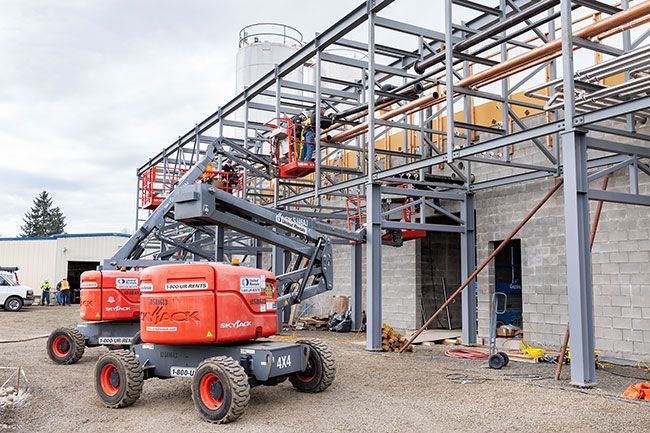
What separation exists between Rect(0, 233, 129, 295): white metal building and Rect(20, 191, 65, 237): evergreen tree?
108 ft

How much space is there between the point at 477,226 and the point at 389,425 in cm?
906

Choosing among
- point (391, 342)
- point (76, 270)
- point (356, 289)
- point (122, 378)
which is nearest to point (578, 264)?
point (391, 342)

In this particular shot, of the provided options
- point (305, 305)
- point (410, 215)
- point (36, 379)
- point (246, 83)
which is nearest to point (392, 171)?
point (410, 215)

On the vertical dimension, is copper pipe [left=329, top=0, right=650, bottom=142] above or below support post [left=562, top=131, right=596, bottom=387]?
above

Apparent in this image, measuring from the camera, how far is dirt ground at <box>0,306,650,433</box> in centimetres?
682

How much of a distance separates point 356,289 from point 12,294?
19192 mm

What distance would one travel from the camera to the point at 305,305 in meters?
22.8

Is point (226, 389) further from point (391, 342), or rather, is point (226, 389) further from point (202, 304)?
point (391, 342)

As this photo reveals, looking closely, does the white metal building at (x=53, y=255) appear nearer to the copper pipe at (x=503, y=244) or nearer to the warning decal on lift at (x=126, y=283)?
the warning decal on lift at (x=126, y=283)

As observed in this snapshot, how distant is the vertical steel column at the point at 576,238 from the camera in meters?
8.43

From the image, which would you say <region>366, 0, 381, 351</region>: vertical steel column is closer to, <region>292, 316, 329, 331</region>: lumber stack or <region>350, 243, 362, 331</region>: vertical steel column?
<region>350, 243, 362, 331</region>: vertical steel column

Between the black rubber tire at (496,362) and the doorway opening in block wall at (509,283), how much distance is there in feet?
14.4

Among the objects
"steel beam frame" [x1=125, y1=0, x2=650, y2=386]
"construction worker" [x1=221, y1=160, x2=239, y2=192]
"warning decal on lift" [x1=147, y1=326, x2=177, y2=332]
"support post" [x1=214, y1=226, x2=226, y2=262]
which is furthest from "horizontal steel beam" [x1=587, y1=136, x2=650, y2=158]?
"construction worker" [x1=221, y1=160, x2=239, y2=192]

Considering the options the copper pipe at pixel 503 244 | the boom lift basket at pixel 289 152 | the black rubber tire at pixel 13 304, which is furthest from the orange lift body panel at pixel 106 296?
the black rubber tire at pixel 13 304
